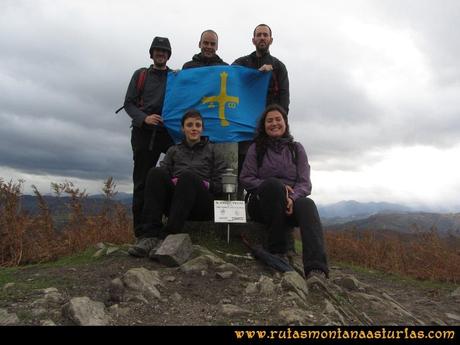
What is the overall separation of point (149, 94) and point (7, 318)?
4.20 metres

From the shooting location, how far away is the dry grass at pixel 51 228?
6859 millimetres


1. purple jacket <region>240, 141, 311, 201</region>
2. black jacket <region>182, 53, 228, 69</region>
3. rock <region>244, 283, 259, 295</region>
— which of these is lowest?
rock <region>244, 283, 259, 295</region>

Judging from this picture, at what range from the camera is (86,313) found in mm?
3135

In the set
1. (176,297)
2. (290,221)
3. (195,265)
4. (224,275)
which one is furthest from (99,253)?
(290,221)

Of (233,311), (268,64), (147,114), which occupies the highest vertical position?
(268,64)

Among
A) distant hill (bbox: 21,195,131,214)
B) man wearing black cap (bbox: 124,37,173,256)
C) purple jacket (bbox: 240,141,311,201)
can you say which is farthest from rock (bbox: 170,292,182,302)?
distant hill (bbox: 21,195,131,214)

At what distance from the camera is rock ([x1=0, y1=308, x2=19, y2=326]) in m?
3.01

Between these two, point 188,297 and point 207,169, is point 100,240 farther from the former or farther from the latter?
point 188,297

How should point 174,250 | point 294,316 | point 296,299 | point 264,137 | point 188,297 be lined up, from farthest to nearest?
point 264,137 < point 174,250 < point 188,297 < point 296,299 < point 294,316

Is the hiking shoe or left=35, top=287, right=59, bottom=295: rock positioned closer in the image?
left=35, top=287, right=59, bottom=295: rock

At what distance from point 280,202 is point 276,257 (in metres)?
0.69

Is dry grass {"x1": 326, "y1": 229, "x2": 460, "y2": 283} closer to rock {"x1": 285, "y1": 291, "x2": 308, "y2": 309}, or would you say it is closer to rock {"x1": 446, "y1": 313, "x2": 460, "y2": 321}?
rock {"x1": 446, "y1": 313, "x2": 460, "y2": 321}
